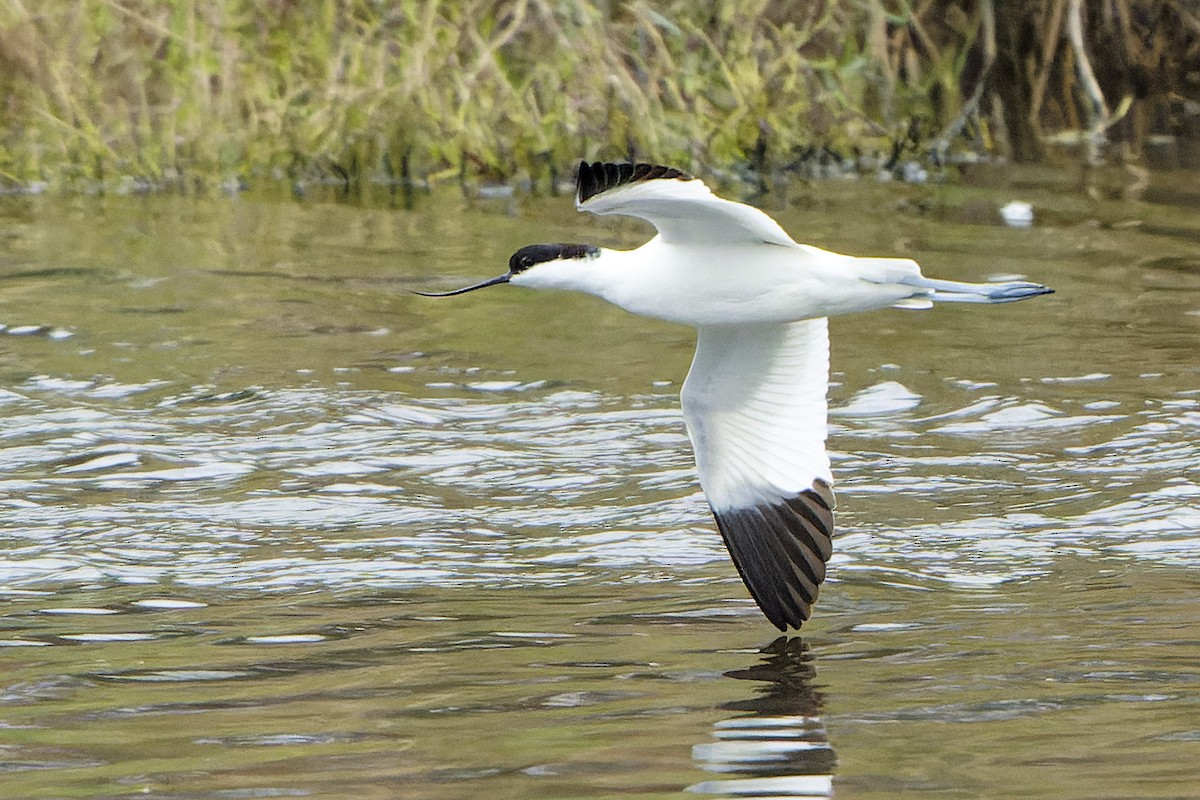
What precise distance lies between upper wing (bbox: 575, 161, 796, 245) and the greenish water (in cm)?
100

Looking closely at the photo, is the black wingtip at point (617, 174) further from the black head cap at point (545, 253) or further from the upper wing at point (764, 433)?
the upper wing at point (764, 433)

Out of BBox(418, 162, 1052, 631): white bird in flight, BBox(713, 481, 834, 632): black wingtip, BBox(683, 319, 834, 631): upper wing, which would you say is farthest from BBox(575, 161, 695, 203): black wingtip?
BBox(683, 319, 834, 631): upper wing

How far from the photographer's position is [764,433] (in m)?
6.16

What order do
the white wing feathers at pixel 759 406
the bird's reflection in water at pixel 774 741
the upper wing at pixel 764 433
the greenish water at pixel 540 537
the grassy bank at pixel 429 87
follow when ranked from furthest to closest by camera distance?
the grassy bank at pixel 429 87
the white wing feathers at pixel 759 406
the upper wing at pixel 764 433
the greenish water at pixel 540 537
the bird's reflection in water at pixel 774 741

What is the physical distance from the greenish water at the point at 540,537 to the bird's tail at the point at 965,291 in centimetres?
76

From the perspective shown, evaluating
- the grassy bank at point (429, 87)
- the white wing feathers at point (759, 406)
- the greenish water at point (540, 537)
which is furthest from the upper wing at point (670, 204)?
the grassy bank at point (429, 87)

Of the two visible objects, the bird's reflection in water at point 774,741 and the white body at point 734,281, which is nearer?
Answer: the bird's reflection in water at point 774,741

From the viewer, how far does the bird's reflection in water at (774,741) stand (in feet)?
13.3

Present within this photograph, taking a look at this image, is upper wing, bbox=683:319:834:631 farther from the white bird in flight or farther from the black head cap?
the black head cap

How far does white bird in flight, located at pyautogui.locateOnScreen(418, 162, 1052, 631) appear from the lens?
5.48 metres

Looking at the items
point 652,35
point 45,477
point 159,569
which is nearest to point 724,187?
point 652,35

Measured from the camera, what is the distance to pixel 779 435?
6.16m

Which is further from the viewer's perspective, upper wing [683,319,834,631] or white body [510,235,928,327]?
upper wing [683,319,834,631]

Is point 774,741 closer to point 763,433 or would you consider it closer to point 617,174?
point 617,174
